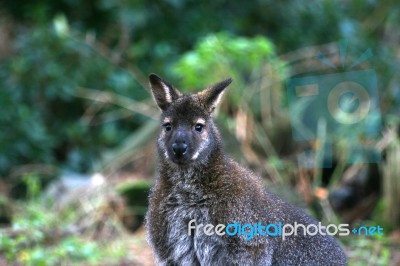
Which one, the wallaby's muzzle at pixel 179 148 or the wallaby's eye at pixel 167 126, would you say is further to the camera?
the wallaby's eye at pixel 167 126

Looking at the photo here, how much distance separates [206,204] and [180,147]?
A: 437 millimetres

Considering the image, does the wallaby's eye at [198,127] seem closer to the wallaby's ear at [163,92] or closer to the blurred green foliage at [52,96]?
the wallaby's ear at [163,92]

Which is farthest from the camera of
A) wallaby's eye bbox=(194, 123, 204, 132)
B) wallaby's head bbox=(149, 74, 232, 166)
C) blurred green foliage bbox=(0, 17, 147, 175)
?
blurred green foliage bbox=(0, 17, 147, 175)

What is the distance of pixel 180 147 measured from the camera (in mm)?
4938

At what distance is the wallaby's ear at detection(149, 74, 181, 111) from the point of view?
5258 millimetres

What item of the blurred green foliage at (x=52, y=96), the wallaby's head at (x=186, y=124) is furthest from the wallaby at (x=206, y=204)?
the blurred green foliage at (x=52, y=96)

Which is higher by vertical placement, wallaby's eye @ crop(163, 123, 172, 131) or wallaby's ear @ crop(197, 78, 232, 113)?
wallaby's ear @ crop(197, 78, 232, 113)

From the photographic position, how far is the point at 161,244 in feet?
16.6

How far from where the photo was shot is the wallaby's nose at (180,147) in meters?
4.94

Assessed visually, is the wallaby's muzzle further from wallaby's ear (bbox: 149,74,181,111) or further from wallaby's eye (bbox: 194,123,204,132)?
wallaby's ear (bbox: 149,74,181,111)

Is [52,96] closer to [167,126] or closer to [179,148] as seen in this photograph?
[167,126]

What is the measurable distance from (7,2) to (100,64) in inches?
83.5

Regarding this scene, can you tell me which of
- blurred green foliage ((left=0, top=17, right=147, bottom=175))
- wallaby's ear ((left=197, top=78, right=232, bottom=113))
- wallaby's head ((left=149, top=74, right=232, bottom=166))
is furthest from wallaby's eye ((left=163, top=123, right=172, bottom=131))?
blurred green foliage ((left=0, top=17, right=147, bottom=175))

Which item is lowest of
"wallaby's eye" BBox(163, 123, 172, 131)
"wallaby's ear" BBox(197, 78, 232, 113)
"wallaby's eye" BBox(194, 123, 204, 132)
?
"wallaby's eye" BBox(194, 123, 204, 132)
